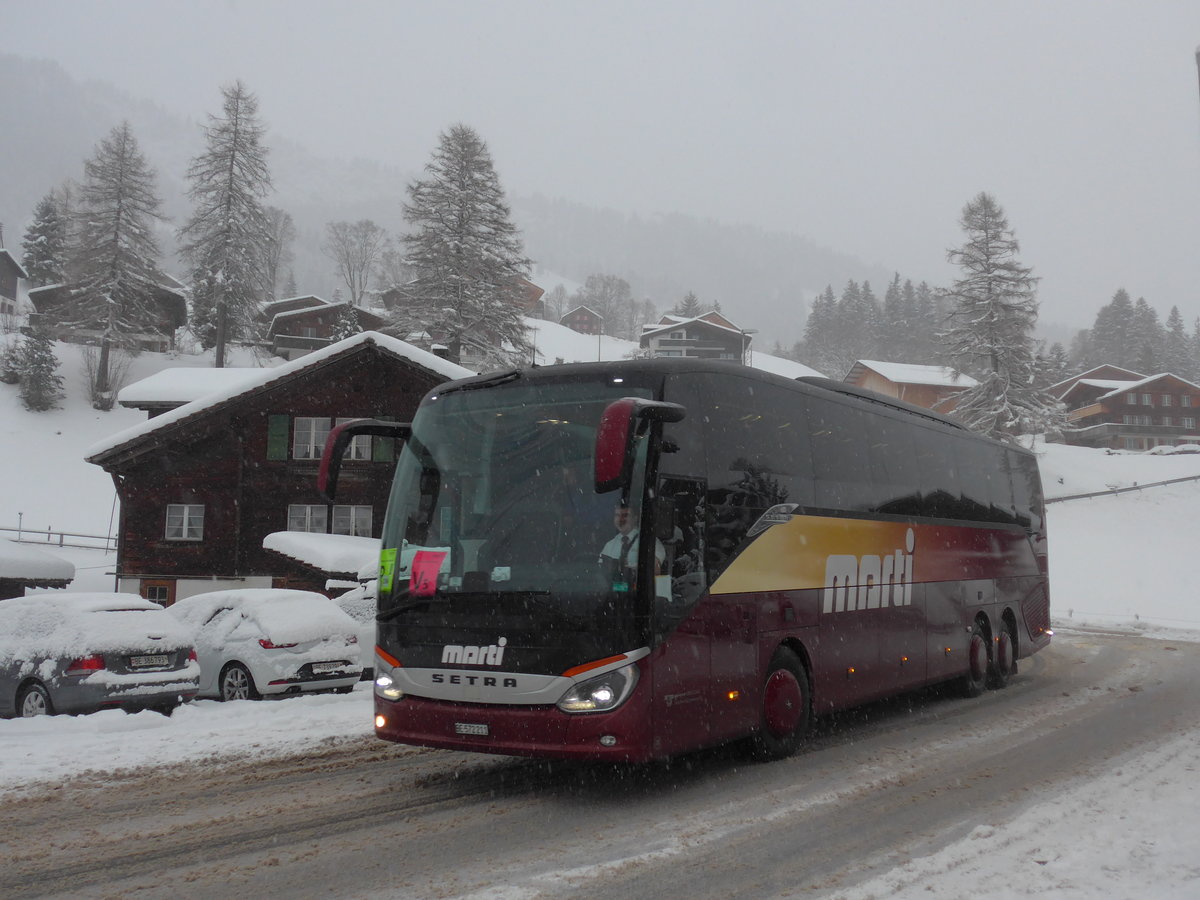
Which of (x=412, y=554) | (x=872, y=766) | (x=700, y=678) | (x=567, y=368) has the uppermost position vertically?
(x=567, y=368)

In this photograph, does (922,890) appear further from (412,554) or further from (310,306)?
(310,306)

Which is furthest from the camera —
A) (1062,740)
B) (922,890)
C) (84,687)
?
(84,687)

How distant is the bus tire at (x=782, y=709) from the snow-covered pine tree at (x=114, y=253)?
191 ft

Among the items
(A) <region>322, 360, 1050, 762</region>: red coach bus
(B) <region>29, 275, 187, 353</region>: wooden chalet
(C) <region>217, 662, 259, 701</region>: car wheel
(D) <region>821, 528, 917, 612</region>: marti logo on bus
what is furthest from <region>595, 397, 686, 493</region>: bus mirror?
(B) <region>29, 275, 187, 353</region>: wooden chalet

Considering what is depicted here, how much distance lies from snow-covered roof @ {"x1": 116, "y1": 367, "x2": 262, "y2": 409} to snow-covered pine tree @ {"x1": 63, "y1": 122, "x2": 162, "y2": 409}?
24.5 m

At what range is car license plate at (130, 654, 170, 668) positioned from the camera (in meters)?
11.5

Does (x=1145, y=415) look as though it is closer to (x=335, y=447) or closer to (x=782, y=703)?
(x=782, y=703)

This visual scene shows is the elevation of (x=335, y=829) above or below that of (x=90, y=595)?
below

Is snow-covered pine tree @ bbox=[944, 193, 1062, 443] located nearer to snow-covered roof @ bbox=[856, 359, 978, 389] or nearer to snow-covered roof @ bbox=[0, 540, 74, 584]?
snow-covered roof @ bbox=[856, 359, 978, 389]

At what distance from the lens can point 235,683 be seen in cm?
1355

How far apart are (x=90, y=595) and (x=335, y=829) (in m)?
7.78

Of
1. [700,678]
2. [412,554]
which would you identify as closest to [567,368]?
[412,554]

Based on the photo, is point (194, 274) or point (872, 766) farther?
point (194, 274)

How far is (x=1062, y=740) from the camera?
1017 cm
